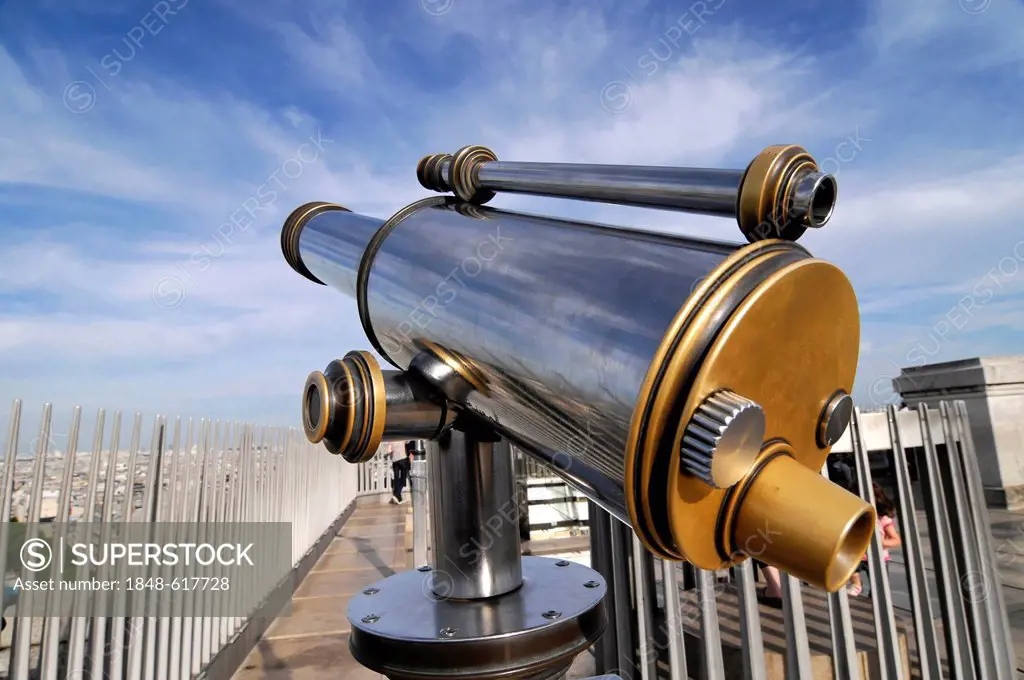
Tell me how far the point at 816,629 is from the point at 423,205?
177cm

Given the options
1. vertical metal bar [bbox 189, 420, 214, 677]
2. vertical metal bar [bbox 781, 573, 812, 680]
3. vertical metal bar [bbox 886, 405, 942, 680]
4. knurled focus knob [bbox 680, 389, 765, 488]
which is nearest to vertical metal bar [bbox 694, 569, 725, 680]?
vertical metal bar [bbox 781, 573, 812, 680]

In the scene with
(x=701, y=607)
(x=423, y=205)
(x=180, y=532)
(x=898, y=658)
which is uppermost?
(x=423, y=205)

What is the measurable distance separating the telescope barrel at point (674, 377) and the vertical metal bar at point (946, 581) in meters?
1.77

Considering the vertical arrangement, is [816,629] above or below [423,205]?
below

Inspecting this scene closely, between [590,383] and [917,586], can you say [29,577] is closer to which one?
[590,383]

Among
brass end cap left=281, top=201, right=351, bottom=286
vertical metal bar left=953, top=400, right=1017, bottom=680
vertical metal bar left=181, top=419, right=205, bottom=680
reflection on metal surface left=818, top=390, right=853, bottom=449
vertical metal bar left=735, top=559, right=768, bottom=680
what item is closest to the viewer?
reflection on metal surface left=818, top=390, right=853, bottom=449

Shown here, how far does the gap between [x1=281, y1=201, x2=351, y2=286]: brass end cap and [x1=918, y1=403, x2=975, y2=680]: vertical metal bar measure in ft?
6.10

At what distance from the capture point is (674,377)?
478 mm

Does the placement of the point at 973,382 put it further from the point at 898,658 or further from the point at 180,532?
the point at 180,532

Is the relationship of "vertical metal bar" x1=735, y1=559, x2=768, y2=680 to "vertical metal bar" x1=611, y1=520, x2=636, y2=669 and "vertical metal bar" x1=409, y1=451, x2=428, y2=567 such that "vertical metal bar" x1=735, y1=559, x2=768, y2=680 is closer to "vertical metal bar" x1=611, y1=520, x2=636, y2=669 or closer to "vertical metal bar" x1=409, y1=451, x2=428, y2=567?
"vertical metal bar" x1=611, y1=520, x2=636, y2=669

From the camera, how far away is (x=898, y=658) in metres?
1.80

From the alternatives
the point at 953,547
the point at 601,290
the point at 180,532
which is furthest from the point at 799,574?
the point at 180,532

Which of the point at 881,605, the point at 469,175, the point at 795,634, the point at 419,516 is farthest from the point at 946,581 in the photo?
the point at 419,516

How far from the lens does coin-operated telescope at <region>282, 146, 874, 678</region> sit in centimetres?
48
